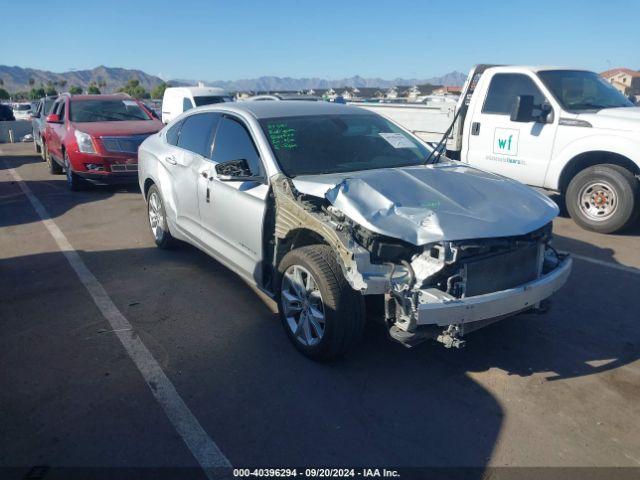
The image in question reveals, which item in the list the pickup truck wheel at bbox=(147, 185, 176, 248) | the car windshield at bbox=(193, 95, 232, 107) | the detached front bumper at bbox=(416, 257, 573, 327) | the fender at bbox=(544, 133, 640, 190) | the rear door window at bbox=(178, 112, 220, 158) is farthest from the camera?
the car windshield at bbox=(193, 95, 232, 107)

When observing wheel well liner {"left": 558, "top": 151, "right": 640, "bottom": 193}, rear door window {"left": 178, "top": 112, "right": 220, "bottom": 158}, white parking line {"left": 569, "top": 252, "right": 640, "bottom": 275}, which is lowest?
white parking line {"left": 569, "top": 252, "right": 640, "bottom": 275}

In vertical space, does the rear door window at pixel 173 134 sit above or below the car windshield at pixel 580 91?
below

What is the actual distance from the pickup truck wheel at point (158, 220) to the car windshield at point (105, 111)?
5361 millimetres

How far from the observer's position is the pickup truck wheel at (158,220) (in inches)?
238

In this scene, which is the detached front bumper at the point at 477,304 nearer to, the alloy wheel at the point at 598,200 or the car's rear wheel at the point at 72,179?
the alloy wheel at the point at 598,200

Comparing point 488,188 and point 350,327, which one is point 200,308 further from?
point 488,188

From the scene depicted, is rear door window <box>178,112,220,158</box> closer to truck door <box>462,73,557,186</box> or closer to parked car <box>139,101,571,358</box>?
parked car <box>139,101,571,358</box>

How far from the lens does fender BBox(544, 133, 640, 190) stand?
6508 mm

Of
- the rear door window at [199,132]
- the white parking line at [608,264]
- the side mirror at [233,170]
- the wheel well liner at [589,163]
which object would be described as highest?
the rear door window at [199,132]

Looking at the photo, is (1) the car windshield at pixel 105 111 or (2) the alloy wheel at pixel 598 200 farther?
(1) the car windshield at pixel 105 111

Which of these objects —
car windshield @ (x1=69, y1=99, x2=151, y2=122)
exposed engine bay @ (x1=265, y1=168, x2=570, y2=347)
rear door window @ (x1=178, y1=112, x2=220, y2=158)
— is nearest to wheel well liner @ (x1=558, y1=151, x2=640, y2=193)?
exposed engine bay @ (x1=265, y1=168, x2=570, y2=347)

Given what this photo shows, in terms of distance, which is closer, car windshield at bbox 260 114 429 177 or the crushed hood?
the crushed hood

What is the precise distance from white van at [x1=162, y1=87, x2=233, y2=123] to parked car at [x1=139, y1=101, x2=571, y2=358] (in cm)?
1210

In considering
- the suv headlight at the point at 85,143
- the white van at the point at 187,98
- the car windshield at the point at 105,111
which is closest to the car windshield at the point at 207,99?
the white van at the point at 187,98
